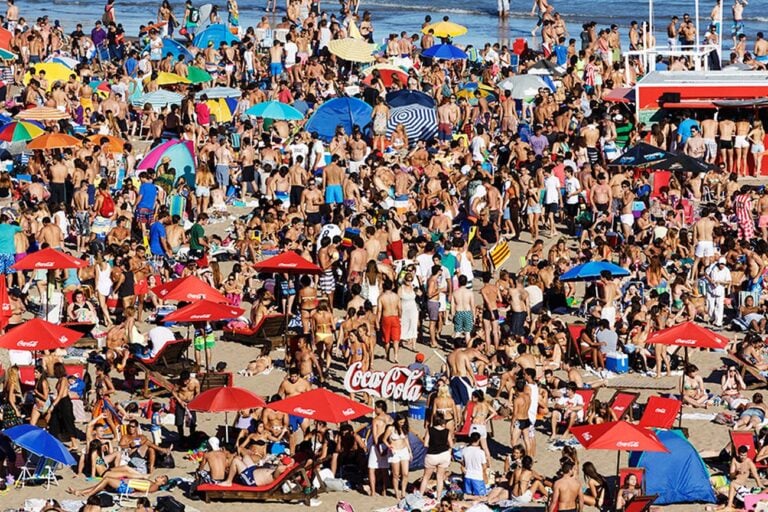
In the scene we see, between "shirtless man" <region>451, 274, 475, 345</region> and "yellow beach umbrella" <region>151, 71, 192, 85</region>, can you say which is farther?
"yellow beach umbrella" <region>151, 71, 192, 85</region>

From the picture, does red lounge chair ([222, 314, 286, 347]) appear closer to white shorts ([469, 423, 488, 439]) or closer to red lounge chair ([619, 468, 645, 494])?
white shorts ([469, 423, 488, 439])

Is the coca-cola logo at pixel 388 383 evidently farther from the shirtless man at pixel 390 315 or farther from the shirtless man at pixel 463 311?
the shirtless man at pixel 463 311

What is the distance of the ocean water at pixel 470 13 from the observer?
53.2 meters

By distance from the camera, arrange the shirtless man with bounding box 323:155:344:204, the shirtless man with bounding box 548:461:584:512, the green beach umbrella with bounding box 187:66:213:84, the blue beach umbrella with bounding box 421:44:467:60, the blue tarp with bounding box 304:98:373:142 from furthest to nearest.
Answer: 1. the blue beach umbrella with bounding box 421:44:467:60
2. the green beach umbrella with bounding box 187:66:213:84
3. the blue tarp with bounding box 304:98:373:142
4. the shirtless man with bounding box 323:155:344:204
5. the shirtless man with bounding box 548:461:584:512

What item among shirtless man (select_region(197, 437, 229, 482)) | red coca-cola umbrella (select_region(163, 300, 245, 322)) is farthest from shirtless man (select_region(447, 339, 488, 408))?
shirtless man (select_region(197, 437, 229, 482))

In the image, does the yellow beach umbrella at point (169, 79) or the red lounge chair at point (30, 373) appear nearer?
the red lounge chair at point (30, 373)

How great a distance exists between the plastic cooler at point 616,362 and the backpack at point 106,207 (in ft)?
29.1

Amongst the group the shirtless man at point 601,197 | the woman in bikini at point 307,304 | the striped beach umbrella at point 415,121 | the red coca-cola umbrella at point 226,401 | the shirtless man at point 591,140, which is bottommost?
the red coca-cola umbrella at point 226,401

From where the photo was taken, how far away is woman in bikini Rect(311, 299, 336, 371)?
2253 centimetres

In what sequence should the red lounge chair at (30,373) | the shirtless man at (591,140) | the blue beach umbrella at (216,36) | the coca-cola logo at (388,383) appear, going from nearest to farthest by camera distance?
the coca-cola logo at (388,383) → the red lounge chair at (30,373) → the shirtless man at (591,140) → the blue beach umbrella at (216,36)

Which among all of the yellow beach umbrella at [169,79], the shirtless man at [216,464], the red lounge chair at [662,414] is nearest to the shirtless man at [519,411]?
the red lounge chair at [662,414]

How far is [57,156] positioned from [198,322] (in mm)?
7568

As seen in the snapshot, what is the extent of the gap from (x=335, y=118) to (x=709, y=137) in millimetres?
6732

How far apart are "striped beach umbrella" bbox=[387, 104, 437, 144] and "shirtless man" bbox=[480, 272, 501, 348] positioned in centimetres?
935
